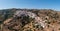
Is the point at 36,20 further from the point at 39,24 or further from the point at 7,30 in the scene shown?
the point at 7,30

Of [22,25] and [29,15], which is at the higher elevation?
[29,15]

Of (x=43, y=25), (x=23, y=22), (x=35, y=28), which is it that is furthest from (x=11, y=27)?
(x=43, y=25)

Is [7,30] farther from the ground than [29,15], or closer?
closer

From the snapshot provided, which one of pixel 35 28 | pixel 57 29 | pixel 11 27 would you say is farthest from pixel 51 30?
pixel 11 27

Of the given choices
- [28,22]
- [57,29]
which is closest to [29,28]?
[28,22]

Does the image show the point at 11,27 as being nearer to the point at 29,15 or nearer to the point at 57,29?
the point at 29,15

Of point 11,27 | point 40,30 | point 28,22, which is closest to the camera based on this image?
point 40,30

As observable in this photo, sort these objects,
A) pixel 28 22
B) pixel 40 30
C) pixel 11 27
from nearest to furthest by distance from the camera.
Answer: pixel 40 30 → pixel 11 27 → pixel 28 22

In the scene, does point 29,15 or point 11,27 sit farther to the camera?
point 29,15

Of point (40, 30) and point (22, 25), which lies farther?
point (22, 25)
